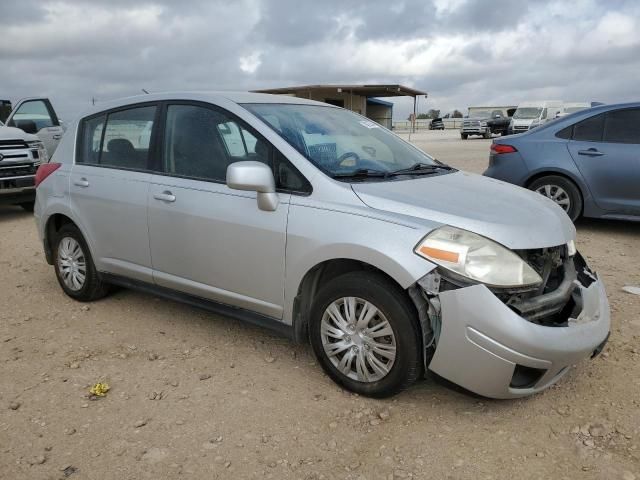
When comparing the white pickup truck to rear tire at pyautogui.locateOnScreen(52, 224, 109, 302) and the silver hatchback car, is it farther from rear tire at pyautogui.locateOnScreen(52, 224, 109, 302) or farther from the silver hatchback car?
the silver hatchback car

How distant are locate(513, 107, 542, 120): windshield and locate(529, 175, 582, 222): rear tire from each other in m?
22.2

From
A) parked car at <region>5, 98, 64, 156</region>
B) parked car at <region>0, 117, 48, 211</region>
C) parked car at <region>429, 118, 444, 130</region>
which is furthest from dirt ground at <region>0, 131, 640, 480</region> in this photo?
parked car at <region>429, 118, 444, 130</region>

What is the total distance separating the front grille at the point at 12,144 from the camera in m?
8.65

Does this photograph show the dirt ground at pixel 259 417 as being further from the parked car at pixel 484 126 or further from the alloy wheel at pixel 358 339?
the parked car at pixel 484 126

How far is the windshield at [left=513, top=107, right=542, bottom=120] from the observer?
2731cm

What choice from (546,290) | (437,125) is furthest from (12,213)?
(437,125)

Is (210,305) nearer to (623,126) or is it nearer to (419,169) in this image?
(419,169)

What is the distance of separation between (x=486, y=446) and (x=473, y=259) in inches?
35.7

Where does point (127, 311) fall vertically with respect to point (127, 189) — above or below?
below

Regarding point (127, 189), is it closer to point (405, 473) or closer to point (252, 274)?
point (252, 274)

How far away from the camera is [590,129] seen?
6.66 metres

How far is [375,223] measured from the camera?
2865 millimetres

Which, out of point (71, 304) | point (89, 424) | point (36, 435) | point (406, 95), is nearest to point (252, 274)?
point (89, 424)

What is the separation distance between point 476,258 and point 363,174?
0.94 metres
